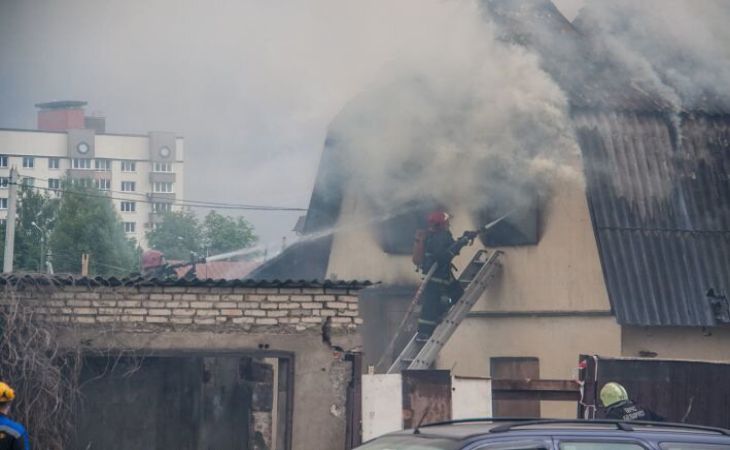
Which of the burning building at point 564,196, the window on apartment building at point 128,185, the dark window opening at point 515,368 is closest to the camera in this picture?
the burning building at point 564,196

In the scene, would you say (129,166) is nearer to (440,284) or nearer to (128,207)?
(128,207)

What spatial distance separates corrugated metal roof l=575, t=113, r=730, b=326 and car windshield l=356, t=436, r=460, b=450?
37.6ft

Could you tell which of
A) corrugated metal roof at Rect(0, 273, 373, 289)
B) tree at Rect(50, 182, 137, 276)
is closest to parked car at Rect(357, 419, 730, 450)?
corrugated metal roof at Rect(0, 273, 373, 289)

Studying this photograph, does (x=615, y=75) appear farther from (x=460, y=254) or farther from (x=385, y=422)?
(x=385, y=422)

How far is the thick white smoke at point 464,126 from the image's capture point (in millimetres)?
19859

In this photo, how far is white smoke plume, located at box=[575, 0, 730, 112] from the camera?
70.9 ft

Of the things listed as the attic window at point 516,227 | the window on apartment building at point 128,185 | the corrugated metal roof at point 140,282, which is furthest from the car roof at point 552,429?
the window on apartment building at point 128,185

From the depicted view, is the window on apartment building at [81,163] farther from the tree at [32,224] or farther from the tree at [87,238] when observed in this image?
the tree at [87,238]

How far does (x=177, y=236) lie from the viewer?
69812mm

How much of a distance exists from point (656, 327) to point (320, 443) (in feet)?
24.7

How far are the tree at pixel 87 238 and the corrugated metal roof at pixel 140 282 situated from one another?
2667 centimetres

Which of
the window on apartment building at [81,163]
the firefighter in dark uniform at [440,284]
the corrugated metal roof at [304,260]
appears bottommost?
the firefighter in dark uniform at [440,284]

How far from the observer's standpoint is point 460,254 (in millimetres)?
21062

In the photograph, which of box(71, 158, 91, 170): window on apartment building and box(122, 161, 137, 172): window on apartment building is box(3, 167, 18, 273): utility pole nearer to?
box(71, 158, 91, 170): window on apartment building
